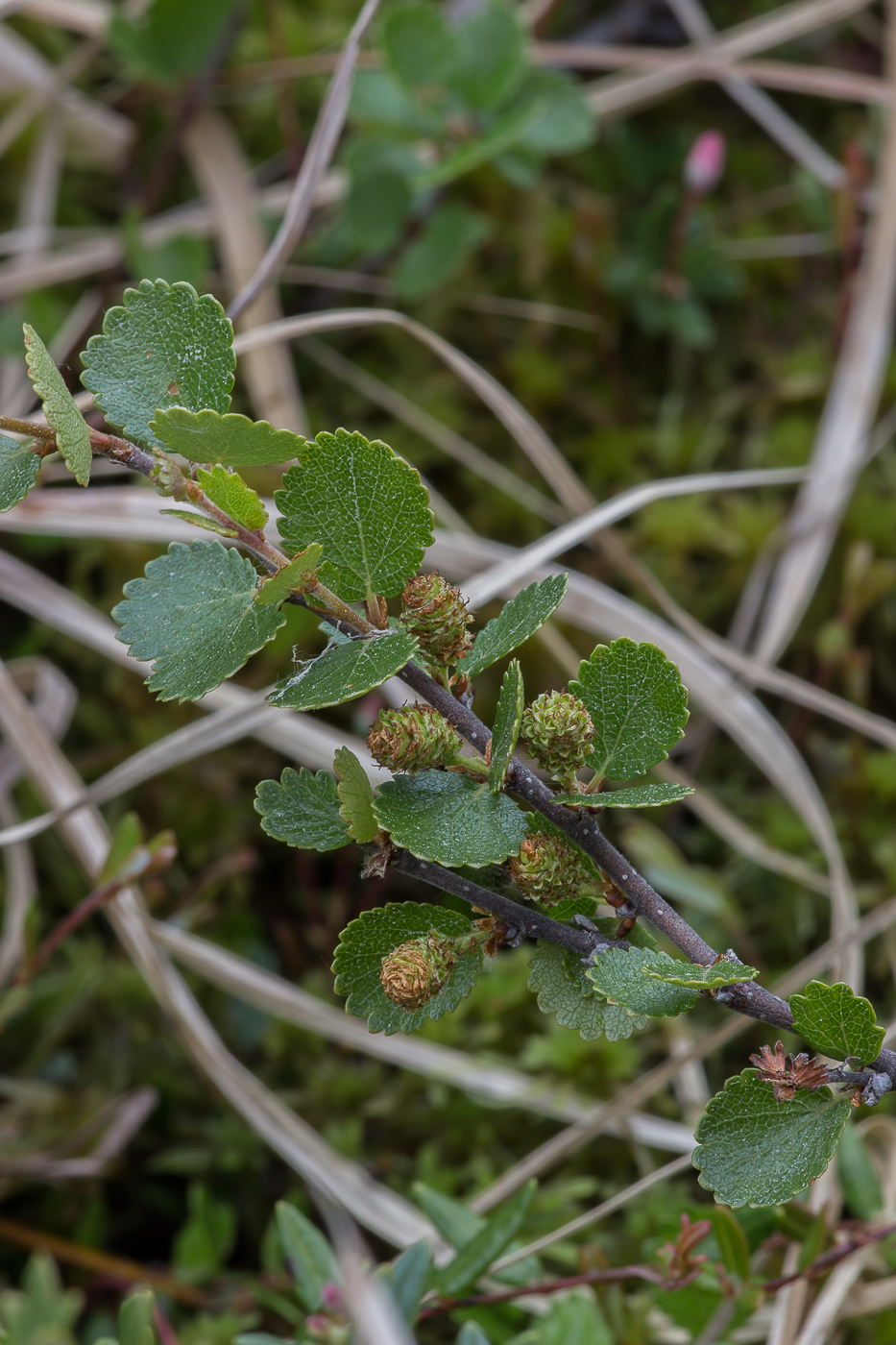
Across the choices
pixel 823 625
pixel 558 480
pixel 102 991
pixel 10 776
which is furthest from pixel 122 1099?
pixel 823 625

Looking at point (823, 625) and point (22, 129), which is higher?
point (22, 129)

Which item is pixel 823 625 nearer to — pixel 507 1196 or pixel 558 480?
pixel 558 480

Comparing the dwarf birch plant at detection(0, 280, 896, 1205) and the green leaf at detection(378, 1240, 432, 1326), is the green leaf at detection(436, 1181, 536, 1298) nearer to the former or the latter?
the green leaf at detection(378, 1240, 432, 1326)

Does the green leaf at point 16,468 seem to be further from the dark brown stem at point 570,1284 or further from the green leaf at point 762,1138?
the dark brown stem at point 570,1284

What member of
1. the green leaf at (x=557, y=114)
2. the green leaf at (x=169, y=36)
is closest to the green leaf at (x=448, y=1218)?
the green leaf at (x=557, y=114)

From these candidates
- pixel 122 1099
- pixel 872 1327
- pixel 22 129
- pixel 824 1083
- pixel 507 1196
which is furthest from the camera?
pixel 22 129

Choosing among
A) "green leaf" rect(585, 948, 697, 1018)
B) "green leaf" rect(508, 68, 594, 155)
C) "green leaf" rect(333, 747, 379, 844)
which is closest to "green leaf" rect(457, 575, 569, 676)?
"green leaf" rect(333, 747, 379, 844)

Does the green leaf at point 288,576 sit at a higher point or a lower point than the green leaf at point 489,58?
lower
